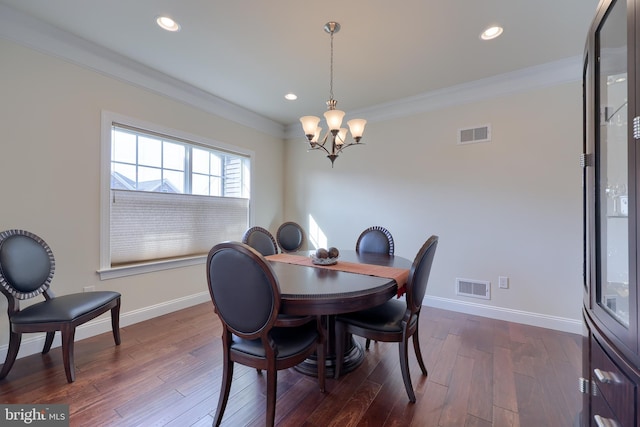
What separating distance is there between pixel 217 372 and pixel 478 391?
5.98 feet

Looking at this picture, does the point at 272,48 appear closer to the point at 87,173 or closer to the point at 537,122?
the point at 87,173

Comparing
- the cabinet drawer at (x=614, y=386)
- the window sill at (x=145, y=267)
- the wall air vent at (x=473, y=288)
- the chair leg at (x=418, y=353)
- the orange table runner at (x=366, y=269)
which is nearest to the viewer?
the cabinet drawer at (x=614, y=386)

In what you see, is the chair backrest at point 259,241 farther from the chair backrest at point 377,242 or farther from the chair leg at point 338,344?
the chair leg at point 338,344

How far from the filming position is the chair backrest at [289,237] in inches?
134

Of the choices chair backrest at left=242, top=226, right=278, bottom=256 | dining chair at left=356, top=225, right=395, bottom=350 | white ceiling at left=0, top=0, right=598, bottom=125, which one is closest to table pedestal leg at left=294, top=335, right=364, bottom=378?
dining chair at left=356, top=225, right=395, bottom=350

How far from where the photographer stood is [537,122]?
9.36 ft

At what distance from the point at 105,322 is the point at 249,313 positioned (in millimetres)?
2218

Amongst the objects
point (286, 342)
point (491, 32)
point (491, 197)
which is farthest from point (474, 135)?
point (286, 342)

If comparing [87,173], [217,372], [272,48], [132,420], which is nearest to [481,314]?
[217,372]

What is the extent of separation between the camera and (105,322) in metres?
2.64

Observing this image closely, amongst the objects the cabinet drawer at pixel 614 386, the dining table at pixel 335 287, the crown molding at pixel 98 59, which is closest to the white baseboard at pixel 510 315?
the dining table at pixel 335 287

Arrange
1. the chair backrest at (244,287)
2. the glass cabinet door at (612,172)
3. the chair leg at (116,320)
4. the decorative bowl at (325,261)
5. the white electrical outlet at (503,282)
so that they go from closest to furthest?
the glass cabinet door at (612,172)
the chair backrest at (244,287)
the decorative bowl at (325,261)
the chair leg at (116,320)
the white electrical outlet at (503,282)

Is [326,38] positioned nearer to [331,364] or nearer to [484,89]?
[484,89]

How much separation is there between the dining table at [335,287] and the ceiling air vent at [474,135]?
5.88ft
